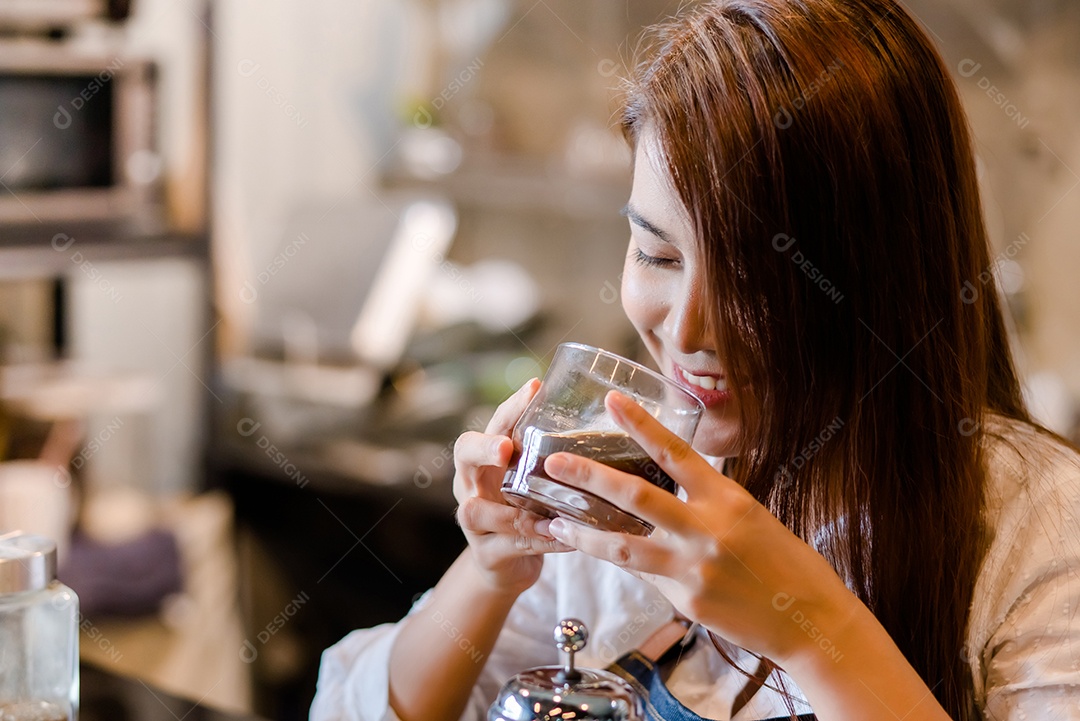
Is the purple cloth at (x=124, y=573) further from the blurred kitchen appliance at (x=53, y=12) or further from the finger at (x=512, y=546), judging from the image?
the finger at (x=512, y=546)

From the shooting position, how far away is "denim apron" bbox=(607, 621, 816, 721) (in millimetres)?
1056

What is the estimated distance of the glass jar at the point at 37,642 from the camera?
919 mm

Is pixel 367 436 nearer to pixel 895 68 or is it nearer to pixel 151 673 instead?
pixel 151 673

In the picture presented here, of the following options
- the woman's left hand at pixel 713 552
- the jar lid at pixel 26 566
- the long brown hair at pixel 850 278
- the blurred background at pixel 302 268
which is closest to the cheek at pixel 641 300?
the long brown hair at pixel 850 278

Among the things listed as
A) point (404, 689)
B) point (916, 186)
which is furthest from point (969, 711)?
point (404, 689)

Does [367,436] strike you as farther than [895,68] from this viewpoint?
Yes

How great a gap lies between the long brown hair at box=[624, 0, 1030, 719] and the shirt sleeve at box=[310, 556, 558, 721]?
408 millimetres

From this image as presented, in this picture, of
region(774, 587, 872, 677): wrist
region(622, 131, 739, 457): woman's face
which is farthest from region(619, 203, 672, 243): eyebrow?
region(774, 587, 872, 677): wrist

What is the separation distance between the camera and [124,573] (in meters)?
2.79

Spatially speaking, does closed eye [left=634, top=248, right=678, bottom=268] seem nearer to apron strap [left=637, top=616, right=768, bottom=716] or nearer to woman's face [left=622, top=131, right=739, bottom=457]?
woman's face [left=622, top=131, right=739, bottom=457]

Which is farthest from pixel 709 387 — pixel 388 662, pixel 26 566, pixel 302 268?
pixel 302 268

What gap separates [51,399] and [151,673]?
2.61 ft

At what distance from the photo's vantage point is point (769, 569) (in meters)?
0.83

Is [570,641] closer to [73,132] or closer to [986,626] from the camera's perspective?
[986,626]
